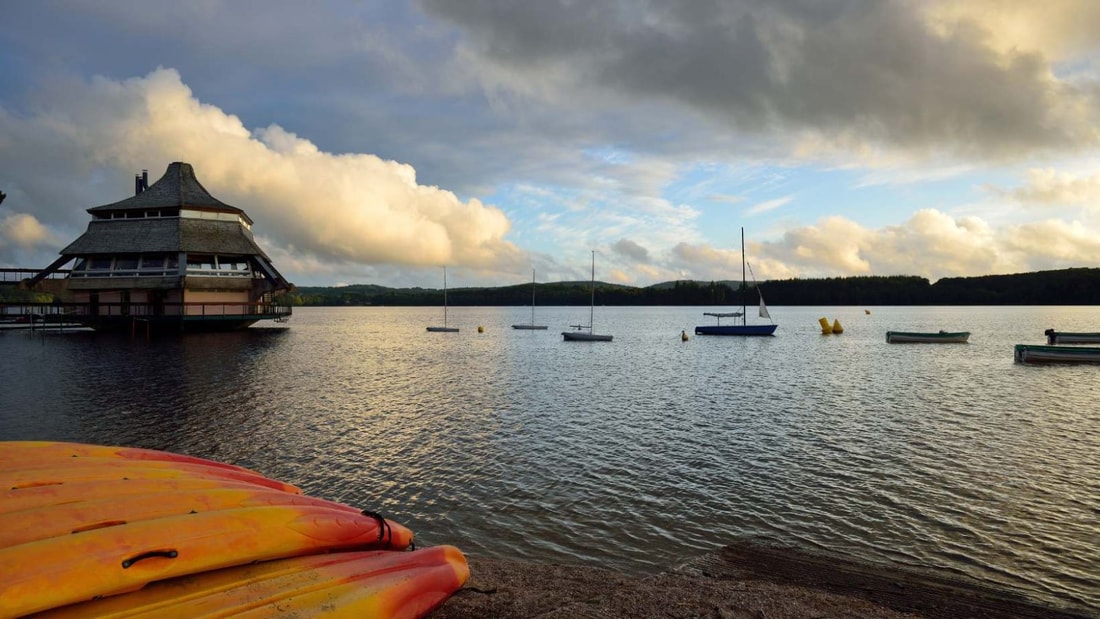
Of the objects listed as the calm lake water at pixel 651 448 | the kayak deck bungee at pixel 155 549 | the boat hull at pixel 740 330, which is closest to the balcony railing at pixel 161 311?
the calm lake water at pixel 651 448

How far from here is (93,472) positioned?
6.83m

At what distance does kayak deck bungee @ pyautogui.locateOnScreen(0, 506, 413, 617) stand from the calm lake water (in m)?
3.93

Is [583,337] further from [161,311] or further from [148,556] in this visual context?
[148,556]

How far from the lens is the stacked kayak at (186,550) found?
15.6 feet

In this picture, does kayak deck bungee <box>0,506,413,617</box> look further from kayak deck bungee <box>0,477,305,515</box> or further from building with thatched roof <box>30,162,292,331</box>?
building with thatched roof <box>30,162,292,331</box>

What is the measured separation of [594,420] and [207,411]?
13.7 m

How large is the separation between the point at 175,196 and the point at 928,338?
3075 inches

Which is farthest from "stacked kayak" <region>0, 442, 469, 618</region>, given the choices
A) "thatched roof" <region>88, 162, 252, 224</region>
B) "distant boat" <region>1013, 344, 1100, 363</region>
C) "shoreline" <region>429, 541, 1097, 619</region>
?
"thatched roof" <region>88, 162, 252, 224</region>

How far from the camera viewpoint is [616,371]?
37.5 meters

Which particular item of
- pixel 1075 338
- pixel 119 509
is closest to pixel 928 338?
pixel 1075 338

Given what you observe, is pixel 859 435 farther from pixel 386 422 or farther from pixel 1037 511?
pixel 386 422

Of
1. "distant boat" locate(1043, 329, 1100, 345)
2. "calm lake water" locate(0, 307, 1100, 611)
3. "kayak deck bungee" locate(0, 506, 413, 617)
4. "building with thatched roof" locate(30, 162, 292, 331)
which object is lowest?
"calm lake water" locate(0, 307, 1100, 611)

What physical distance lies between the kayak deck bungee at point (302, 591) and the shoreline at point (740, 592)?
1.30 ft

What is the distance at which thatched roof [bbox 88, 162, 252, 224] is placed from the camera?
61281mm
